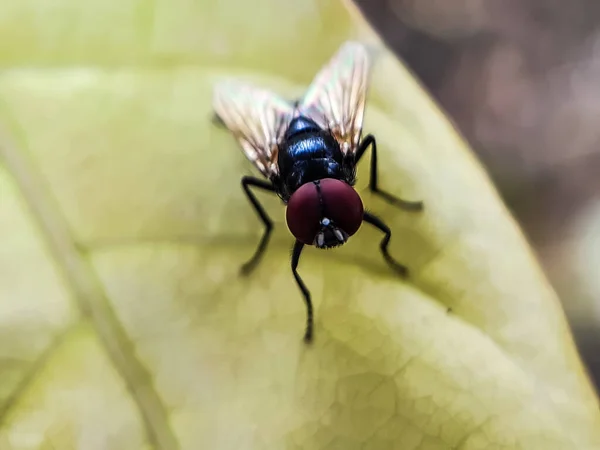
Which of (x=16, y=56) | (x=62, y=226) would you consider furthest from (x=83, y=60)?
(x=62, y=226)

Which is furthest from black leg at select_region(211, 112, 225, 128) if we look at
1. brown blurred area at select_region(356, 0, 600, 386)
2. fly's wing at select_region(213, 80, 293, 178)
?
brown blurred area at select_region(356, 0, 600, 386)

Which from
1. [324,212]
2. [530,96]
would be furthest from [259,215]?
[530,96]

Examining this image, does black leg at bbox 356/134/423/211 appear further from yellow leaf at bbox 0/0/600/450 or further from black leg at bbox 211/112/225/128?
black leg at bbox 211/112/225/128

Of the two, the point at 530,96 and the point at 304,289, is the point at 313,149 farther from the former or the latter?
the point at 530,96

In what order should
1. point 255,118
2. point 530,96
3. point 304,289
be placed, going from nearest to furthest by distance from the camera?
point 304,289
point 255,118
point 530,96

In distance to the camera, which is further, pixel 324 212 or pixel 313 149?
pixel 313 149

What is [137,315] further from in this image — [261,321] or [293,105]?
[293,105]

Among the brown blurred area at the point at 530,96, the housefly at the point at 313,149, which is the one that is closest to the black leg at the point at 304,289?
the housefly at the point at 313,149
